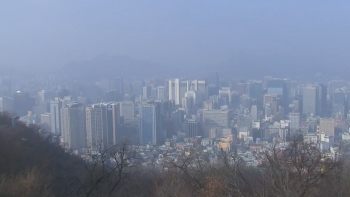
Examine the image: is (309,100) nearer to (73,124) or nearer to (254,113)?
(254,113)

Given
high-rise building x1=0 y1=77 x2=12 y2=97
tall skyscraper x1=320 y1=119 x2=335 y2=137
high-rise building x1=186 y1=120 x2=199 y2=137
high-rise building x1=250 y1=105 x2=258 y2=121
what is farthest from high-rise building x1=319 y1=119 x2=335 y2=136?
high-rise building x1=0 y1=77 x2=12 y2=97

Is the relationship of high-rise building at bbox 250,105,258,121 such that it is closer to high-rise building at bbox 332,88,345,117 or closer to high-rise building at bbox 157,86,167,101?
high-rise building at bbox 332,88,345,117

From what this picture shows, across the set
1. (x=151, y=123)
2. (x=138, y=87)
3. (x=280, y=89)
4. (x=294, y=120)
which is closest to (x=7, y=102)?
(x=151, y=123)

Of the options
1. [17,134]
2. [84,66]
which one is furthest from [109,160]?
[84,66]

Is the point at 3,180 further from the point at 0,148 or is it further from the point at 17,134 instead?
the point at 17,134

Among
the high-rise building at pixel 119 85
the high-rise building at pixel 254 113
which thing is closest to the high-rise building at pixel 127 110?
Answer: the high-rise building at pixel 119 85

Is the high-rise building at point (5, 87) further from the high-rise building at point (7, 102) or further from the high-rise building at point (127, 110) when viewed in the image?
the high-rise building at point (127, 110)
